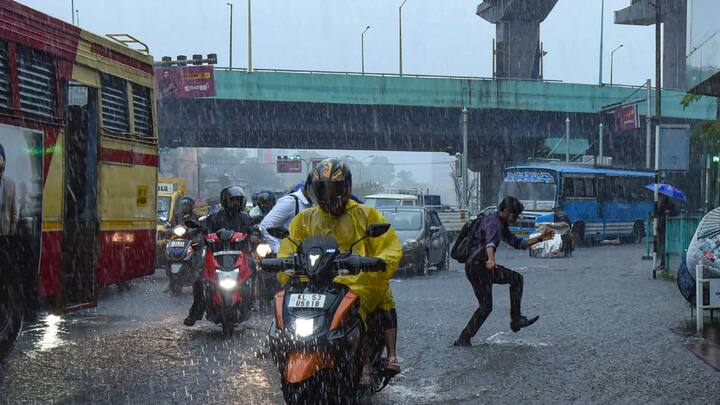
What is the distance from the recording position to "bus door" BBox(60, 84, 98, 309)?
9.59 m

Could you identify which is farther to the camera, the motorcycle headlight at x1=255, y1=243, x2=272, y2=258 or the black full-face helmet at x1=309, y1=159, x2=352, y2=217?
the motorcycle headlight at x1=255, y1=243, x2=272, y2=258

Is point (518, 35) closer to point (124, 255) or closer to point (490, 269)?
point (124, 255)

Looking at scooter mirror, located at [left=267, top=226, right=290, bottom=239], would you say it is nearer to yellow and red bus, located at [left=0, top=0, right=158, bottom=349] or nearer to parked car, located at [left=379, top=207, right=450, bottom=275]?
yellow and red bus, located at [left=0, top=0, right=158, bottom=349]

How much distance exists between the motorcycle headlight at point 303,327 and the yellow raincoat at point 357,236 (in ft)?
2.42

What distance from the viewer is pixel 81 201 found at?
388 inches

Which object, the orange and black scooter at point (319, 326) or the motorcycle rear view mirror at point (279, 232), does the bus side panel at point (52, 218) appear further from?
the orange and black scooter at point (319, 326)

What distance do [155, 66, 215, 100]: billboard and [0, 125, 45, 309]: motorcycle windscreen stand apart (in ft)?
98.2

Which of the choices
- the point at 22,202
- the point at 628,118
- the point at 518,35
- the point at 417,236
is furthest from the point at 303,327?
the point at 518,35

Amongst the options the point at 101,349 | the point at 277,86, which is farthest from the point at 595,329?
the point at 277,86

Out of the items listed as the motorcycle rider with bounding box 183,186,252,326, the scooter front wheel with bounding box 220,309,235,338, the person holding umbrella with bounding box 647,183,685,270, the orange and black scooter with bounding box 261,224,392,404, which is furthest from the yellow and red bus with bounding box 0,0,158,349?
the person holding umbrella with bounding box 647,183,685,270

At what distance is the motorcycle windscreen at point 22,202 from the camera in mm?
7996

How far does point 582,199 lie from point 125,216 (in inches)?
1096

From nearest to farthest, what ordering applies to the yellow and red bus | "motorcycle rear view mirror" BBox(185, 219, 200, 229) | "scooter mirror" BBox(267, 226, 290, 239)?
"scooter mirror" BBox(267, 226, 290, 239) → the yellow and red bus → "motorcycle rear view mirror" BBox(185, 219, 200, 229)

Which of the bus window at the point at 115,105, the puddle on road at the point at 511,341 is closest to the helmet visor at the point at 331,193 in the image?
the puddle on road at the point at 511,341
